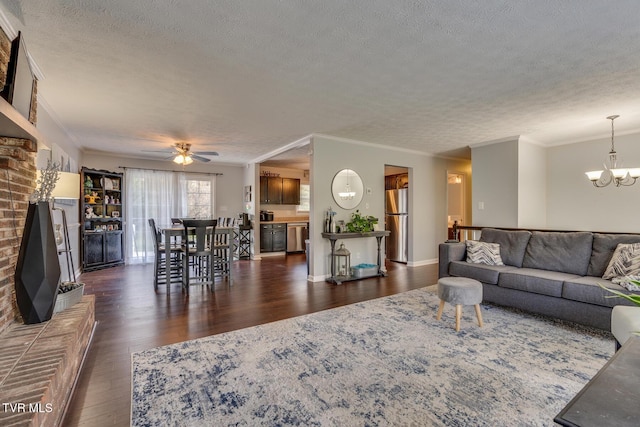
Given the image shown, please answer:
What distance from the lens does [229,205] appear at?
801 centimetres

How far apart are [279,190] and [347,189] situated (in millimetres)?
3360

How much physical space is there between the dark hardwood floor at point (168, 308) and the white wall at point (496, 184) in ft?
4.70

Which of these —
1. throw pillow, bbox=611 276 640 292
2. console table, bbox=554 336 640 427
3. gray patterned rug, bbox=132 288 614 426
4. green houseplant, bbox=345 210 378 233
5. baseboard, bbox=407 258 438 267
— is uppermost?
green houseplant, bbox=345 210 378 233

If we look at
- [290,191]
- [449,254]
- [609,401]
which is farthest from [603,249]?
[290,191]

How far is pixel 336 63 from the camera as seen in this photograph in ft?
8.48

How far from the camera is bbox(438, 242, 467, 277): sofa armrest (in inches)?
163

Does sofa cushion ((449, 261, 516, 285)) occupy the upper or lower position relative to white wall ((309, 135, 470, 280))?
lower

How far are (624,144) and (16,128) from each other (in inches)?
288

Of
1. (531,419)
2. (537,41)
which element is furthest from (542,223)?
(531,419)

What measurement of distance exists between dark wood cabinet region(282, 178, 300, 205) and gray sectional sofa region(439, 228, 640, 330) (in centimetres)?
512

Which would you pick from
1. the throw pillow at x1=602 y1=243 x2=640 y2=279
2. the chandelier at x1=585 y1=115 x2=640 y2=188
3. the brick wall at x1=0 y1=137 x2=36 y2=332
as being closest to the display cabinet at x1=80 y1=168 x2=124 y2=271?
the brick wall at x1=0 y1=137 x2=36 y2=332

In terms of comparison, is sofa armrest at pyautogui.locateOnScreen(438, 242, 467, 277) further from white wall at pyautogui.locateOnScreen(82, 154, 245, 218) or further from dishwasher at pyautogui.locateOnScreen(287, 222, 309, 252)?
white wall at pyautogui.locateOnScreen(82, 154, 245, 218)

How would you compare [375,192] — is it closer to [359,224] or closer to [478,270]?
[359,224]

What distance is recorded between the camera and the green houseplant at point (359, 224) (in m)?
5.26
